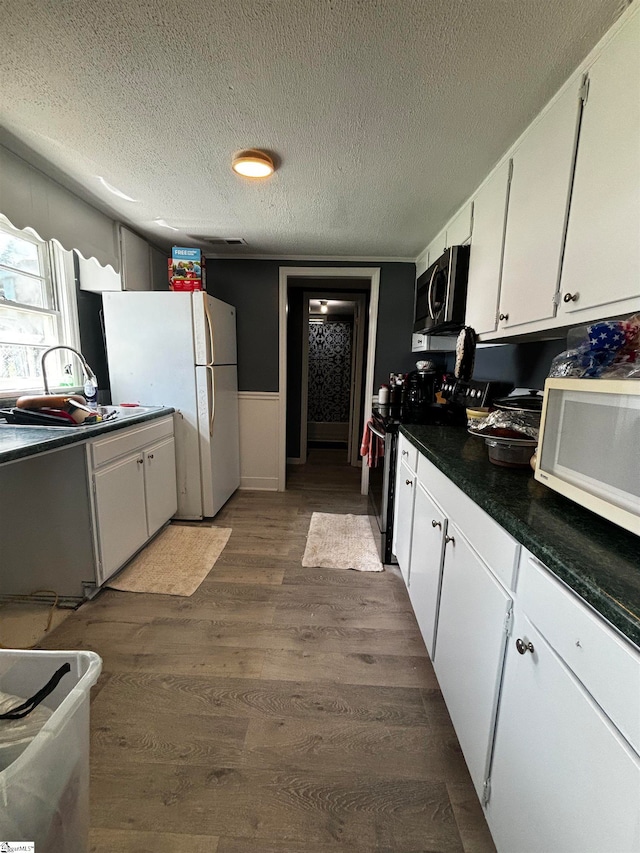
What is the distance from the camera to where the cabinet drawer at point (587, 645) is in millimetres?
499

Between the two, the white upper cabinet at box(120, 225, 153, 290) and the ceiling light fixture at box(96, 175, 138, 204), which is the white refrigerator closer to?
the white upper cabinet at box(120, 225, 153, 290)


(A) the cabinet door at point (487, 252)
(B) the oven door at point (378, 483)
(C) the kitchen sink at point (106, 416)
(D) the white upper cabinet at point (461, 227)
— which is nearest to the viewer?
(A) the cabinet door at point (487, 252)

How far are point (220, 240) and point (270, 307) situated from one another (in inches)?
27.7

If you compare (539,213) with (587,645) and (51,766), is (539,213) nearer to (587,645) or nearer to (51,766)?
(587,645)

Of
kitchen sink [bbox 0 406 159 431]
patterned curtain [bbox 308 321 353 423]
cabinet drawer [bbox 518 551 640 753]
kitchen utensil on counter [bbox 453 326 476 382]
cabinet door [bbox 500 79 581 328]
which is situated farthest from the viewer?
patterned curtain [bbox 308 321 353 423]

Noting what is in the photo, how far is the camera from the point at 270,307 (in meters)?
3.31

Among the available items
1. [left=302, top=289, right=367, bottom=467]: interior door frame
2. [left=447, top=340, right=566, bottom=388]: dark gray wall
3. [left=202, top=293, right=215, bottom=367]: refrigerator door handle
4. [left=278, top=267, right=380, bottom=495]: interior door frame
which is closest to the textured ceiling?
[left=202, top=293, right=215, bottom=367]: refrigerator door handle

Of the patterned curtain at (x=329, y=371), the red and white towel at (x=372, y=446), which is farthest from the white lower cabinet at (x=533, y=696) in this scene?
the patterned curtain at (x=329, y=371)

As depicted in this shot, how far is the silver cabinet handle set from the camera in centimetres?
74

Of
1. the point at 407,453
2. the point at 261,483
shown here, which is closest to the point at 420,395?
the point at 407,453

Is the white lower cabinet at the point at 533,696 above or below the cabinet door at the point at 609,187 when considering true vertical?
below

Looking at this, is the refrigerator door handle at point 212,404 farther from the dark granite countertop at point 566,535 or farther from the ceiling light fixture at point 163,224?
the dark granite countertop at point 566,535

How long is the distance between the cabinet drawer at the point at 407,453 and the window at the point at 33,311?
2.36 m

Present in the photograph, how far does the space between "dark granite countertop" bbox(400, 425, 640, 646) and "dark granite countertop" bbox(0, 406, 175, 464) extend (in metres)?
1.63
